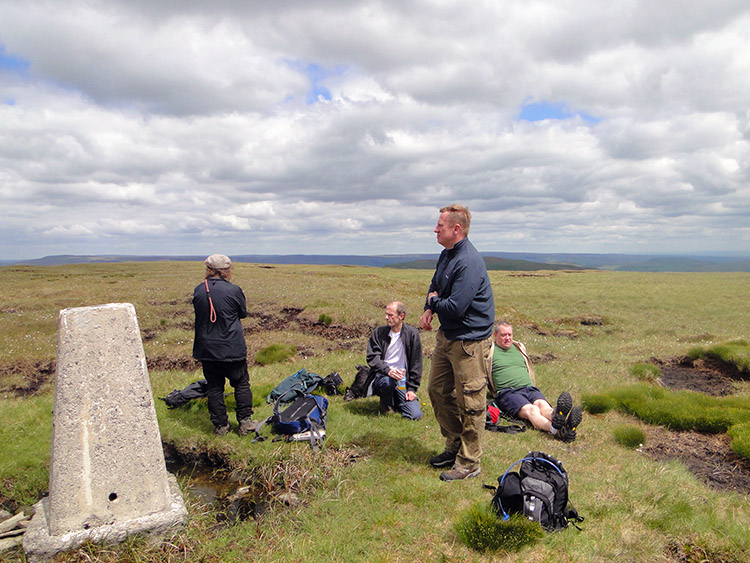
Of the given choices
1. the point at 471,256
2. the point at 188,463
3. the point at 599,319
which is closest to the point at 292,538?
the point at 188,463

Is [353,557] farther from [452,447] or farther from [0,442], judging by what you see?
[0,442]

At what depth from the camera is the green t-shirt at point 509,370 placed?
1001 cm

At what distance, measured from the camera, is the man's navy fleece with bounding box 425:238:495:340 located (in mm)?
6012

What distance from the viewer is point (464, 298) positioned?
235 inches

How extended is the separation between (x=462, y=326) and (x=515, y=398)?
435cm

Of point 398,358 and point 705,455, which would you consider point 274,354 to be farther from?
point 705,455

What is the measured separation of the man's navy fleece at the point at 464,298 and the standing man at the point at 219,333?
12.2 feet

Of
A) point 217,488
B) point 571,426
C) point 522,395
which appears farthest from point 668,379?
point 217,488

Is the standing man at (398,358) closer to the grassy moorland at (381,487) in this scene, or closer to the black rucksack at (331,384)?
the grassy moorland at (381,487)

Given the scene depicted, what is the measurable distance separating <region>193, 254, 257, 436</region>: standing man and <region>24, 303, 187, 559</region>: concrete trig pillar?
2660 mm

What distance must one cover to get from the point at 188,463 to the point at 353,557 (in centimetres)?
448

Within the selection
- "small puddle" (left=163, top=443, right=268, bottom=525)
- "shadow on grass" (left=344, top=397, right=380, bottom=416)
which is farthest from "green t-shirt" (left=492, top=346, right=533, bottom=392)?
"small puddle" (left=163, top=443, right=268, bottom=525)

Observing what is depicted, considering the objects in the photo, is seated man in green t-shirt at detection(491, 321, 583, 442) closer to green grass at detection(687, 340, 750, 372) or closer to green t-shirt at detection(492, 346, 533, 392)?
green t-shirt at detection(492, 346, 533, 392)

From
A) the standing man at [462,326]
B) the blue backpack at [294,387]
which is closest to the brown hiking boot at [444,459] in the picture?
the standing man at [462,326]
